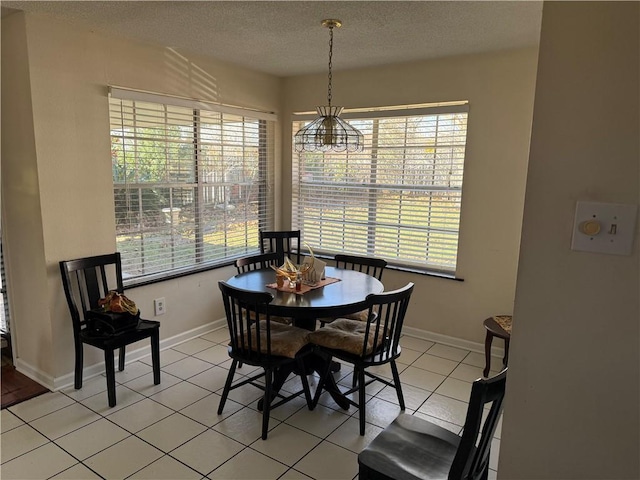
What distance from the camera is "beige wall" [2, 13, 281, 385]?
8.68 ft

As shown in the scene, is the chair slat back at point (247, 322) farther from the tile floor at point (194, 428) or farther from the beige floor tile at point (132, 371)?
the beige floor tile at point (132, 371)

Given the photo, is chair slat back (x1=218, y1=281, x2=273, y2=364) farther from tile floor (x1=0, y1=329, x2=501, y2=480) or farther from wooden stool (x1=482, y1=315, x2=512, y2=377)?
wooden stool (x1=482, y1=315, x2=512, y2=377)

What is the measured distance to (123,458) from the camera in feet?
7.36

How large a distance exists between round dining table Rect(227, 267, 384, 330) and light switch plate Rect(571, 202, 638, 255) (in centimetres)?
156

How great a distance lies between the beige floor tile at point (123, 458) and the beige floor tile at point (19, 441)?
0.36 meters

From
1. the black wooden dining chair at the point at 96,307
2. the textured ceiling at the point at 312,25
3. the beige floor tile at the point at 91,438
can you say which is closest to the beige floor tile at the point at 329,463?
the beige floor tile at the point at 91,438

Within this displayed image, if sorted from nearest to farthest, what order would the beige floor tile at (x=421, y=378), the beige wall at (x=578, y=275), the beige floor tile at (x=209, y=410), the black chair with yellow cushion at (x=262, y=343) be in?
the beige wall at (x=578, y=275) < the black chair with yellow cushion at (x=262, y=343) < the beige floor tile at (x=209, y=410) < the beige floor tile at (x=421, y=378)

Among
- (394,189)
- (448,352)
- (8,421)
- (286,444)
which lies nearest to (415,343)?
(448,352)

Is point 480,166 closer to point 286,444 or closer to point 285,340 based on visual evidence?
point 285,340

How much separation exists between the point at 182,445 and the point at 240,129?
271cm

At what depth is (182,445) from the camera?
2.36 m

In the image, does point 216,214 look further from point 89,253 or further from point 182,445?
point 182,445

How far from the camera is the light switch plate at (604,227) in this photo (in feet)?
3.14

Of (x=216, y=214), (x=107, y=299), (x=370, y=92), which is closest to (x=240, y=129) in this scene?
(x=216, y=214)
